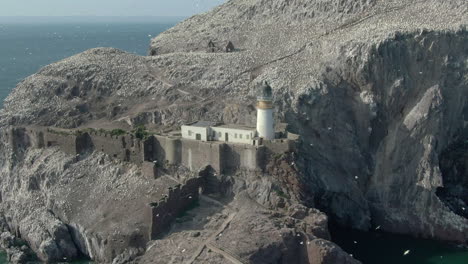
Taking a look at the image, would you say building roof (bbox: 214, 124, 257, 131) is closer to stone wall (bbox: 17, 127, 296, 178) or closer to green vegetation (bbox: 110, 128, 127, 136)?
stone wall (bbox: 17, 127, 296, 178)

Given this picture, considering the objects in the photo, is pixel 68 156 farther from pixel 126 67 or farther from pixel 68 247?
pixel 126 67

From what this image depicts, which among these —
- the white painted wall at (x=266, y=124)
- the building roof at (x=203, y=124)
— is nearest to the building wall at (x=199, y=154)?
the building roof at (x=203, y=124)

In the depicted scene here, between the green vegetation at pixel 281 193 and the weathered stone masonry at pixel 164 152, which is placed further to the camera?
the green vegetation at pixel 281 193

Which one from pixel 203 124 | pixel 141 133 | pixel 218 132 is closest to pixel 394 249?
pixel 218 132

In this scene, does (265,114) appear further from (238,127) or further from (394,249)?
(394,249)

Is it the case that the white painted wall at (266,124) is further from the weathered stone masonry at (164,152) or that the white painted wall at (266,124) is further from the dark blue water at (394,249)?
the dark blue water at (394,249)

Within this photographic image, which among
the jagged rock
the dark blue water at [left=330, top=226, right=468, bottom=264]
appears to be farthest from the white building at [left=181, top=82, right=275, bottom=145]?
the dark blue water at [left=330, top=226, right=468, bottom=264]

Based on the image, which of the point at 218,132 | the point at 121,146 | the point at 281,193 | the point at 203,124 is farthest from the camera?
the point at 121,146
